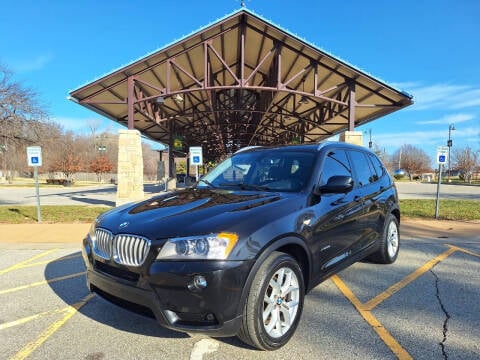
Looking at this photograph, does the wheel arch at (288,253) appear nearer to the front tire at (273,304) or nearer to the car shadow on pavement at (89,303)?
the front tire at (273,304)

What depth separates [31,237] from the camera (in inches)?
315

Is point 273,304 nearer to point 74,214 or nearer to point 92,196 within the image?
point 74,214

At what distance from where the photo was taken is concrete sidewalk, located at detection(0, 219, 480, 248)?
7625 mm

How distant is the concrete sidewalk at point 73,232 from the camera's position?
7625mm

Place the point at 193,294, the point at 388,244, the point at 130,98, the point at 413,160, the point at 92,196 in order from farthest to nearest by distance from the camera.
Answer: 1. the point at 413,160
2. the point at 92,196
3. the point at 130,98
4. the point at 388,244
5. the point at 193,294

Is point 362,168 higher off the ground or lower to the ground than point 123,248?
higher

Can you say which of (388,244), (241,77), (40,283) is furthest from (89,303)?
(241,77)

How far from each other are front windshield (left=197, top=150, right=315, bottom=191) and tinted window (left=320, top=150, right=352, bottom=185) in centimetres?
18

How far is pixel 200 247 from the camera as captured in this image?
245 centimetres

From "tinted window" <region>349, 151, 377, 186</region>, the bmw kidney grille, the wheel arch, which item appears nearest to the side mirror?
the wheel arch

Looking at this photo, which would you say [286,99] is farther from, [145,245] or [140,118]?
[145,245]

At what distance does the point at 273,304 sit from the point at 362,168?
264 centimetres

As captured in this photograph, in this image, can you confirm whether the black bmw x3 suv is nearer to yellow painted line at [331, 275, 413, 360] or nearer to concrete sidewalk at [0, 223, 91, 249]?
yellow painted line at [331, 275, 413, 360]

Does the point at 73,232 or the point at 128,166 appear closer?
the point at 73,232
